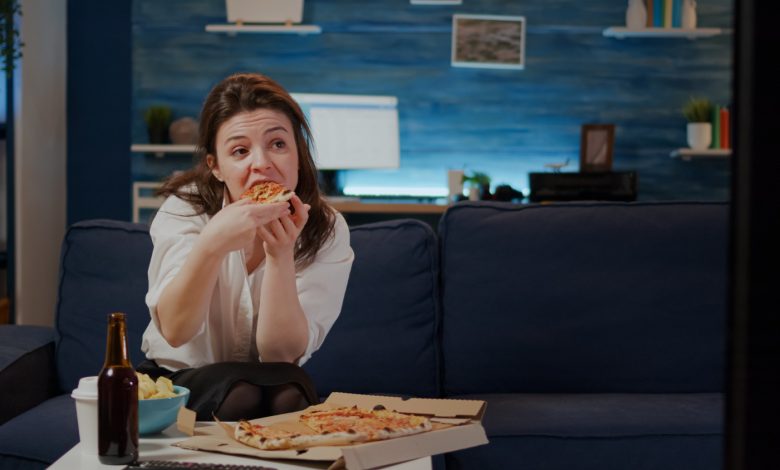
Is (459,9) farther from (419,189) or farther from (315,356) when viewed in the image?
(315,356)

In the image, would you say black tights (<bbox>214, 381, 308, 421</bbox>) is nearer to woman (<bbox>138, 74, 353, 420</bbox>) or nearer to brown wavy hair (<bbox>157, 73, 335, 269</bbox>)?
woman (<bbox>138, 74, 353, 420</bbox>)

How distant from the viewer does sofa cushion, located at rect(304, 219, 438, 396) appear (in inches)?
89.0

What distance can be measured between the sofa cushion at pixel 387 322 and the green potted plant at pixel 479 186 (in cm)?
284

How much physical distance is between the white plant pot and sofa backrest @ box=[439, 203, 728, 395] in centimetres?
319

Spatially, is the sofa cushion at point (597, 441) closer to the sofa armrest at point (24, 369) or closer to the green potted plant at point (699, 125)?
the sofa armrest at point (24, 369)

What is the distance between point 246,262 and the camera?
1872 mm

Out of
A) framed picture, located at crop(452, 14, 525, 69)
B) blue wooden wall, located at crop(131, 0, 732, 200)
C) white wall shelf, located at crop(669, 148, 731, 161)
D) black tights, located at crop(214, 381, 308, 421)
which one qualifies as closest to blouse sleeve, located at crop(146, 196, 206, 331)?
black tights, located at crop(214, 381, 308, 421)

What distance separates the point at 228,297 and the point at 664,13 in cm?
450

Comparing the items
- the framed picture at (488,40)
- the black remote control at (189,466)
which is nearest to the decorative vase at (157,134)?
the framed picture at (488,40)

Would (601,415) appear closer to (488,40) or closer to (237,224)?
(237,224)

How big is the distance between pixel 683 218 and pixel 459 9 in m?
3.60

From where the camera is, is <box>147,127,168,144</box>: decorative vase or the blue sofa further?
<box>147,127,168,144</box>: decorative vase

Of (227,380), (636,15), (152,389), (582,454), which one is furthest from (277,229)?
(636,15)

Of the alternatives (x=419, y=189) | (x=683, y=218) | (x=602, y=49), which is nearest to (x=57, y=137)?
(x=419, y=189)
